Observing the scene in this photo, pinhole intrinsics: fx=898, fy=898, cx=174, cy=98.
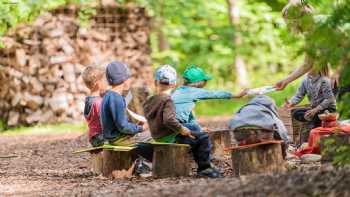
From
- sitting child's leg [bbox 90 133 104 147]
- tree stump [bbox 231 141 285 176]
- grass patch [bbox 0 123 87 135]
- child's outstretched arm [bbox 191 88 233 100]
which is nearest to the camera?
tree stump [bbox 231 141 285 176]

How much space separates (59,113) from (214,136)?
981 cm

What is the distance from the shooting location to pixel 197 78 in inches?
374

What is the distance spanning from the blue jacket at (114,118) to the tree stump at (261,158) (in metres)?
1.43

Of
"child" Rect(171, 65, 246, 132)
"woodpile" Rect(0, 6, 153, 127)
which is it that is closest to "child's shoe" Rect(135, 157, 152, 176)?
"child" Rect(171, 65, 246, 132)

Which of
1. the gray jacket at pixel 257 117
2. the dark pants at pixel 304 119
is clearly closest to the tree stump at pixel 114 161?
the gray jacket at pixel 257 117

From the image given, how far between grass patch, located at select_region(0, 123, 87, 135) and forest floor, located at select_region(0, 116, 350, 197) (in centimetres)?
426

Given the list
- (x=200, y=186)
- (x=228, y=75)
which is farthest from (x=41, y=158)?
(x=228, y=75)

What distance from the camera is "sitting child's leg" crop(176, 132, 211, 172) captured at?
8930 millimetres

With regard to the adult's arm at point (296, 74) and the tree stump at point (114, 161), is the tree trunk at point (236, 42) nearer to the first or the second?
the adult's arm at point (296, 74)

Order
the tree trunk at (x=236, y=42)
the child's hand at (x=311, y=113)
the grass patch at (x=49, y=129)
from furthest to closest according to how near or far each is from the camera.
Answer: the tree trunk at (x=236, y=42) → the grass patch at (x=49, y=129) → the child's hand at (x=311, y=113)

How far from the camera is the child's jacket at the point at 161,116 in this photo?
8.84 metres

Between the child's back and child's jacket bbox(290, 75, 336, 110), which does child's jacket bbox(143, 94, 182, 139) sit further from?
child's jacket bbox(290, 75, 336, 110)

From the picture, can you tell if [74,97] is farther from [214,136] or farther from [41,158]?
[214,136]

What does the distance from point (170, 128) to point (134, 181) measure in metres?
0.64
